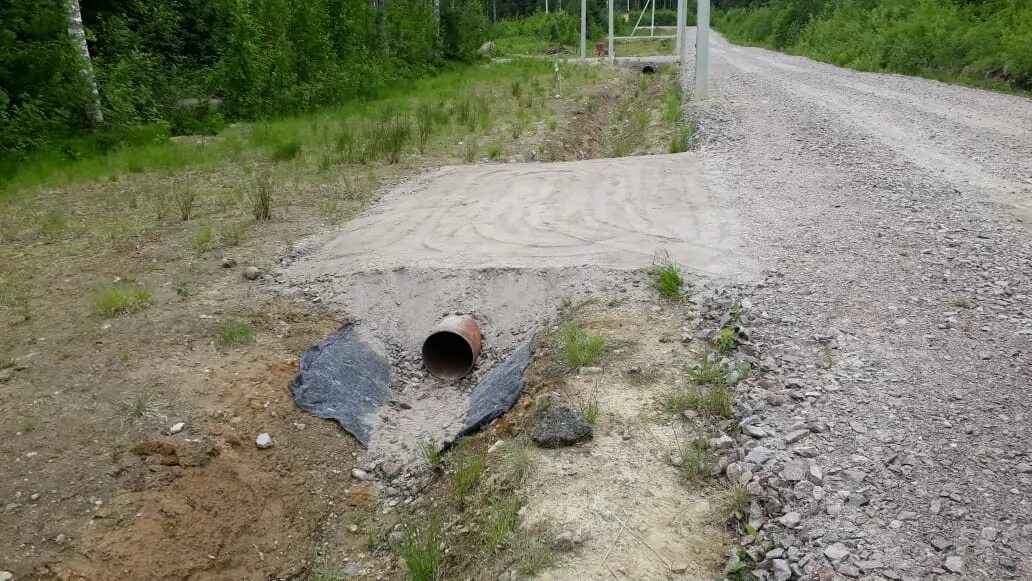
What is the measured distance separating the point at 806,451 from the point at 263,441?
3.11 metres

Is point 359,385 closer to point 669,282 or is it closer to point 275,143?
point 669,282

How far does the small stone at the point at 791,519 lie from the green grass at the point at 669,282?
229cm

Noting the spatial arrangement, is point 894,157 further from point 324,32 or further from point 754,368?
point 324,32

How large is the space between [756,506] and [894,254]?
10.4ft

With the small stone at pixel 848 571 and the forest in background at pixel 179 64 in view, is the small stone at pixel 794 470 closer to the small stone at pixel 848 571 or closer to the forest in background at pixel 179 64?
the small stone at pixel 848 571

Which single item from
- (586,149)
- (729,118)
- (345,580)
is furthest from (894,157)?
(345,580)

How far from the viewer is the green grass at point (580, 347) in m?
4.46

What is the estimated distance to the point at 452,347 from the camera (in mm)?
5359

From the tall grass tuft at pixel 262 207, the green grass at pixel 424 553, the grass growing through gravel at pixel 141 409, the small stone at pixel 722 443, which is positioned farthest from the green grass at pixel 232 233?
the small stone at pixel 722 443

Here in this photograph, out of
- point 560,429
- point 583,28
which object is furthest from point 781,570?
point 583,28

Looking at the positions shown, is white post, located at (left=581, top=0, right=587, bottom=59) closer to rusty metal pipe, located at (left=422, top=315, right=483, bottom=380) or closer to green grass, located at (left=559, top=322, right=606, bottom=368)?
rusty metal pipe, located at (left=422, top=315, right=483, bottom=380)

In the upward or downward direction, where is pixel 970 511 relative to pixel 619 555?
upward

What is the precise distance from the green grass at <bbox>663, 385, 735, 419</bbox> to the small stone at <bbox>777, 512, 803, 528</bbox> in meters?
0.80

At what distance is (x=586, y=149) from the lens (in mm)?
12586
